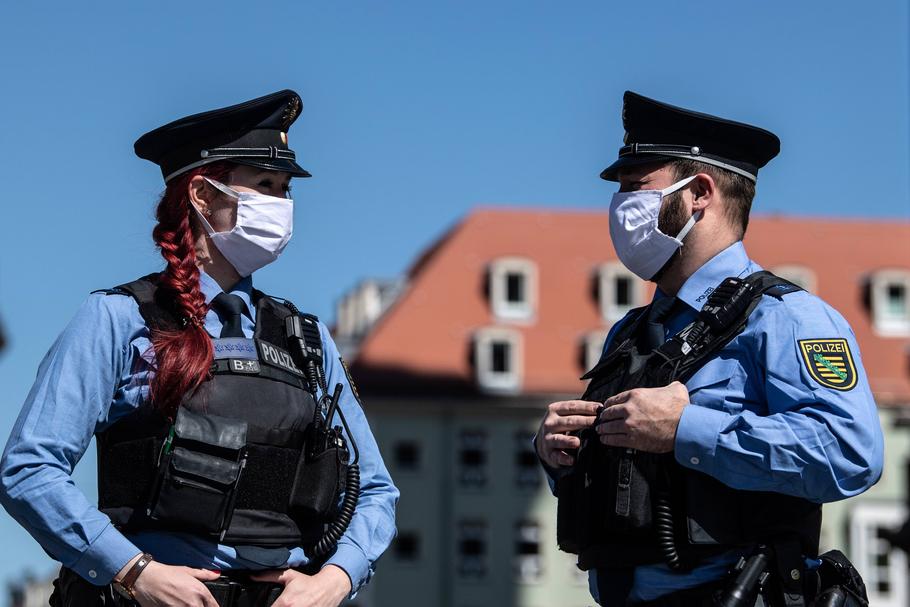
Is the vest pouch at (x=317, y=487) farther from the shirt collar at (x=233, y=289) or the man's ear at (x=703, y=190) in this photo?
the man's ear at (x=703, y=190)

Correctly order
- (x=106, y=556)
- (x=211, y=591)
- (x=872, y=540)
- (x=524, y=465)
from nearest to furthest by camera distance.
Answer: (x=106, y=556)
(x=211, y=591)
(x=872, y=540)
(x=524, y=465)

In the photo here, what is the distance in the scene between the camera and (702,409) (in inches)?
209

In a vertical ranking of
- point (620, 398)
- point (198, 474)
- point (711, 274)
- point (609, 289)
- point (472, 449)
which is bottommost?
point (472, 449)

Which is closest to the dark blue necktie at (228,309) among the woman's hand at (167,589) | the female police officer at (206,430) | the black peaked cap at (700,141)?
the female police officer at (206,430)

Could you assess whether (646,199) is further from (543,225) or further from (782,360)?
(543,225)

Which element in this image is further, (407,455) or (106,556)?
(407,455)

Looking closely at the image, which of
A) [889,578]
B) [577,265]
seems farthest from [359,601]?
[889,578]

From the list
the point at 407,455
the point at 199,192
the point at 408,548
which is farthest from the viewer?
the point at 407,455

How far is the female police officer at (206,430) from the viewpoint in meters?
5.03

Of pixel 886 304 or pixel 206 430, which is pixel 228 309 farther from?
pixel 886 304

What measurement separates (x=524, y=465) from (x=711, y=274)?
4974 centimetres

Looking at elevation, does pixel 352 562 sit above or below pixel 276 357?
below

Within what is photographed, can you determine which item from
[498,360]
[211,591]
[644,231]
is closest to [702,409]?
[644,231]

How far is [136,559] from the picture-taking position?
16.4 feet
